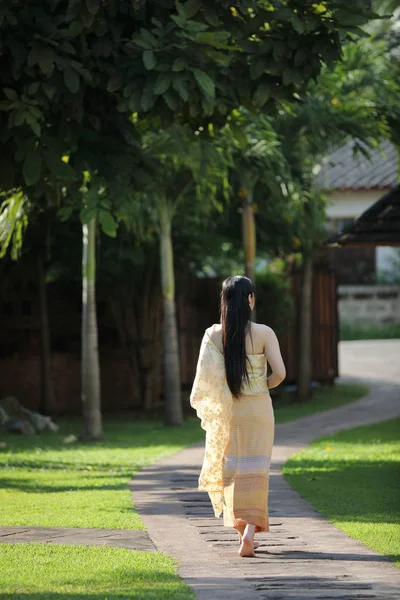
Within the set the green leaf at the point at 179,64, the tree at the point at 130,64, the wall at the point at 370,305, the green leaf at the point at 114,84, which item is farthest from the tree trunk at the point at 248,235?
the wall at the point at 370,305

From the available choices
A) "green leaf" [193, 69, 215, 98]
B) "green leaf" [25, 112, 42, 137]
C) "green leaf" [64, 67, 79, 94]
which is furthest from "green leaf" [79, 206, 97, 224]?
"green leaf" [193, 69, 215, 98]

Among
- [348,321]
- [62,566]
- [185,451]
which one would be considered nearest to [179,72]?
[62,566]

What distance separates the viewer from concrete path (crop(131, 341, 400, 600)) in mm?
6281

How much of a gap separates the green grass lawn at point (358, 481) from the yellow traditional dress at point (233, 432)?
0.88 m

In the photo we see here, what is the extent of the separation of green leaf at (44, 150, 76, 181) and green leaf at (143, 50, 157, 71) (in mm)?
1128

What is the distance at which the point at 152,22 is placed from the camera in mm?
9844

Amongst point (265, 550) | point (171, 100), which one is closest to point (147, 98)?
point (171, 100)

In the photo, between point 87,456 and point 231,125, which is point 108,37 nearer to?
point 231,125

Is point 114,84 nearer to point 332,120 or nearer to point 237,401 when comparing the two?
point 237,401

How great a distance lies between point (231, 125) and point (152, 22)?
212cm

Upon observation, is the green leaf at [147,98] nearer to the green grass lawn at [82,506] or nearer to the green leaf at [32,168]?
the green leaf at [32,168]

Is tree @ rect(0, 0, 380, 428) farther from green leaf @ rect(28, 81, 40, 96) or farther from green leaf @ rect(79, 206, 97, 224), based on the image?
green leaf @ rect(79, 206, 97, 224)

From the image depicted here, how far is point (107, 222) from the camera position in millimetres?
10602

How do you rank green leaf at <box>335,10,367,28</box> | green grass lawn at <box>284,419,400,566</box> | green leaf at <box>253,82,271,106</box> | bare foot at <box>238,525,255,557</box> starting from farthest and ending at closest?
green leaf at <box>253,82,271,106</box>, green leaf at <box>335,10,367,28</box>, green grass lawn at <box>284,419,400,566</box>, bare foot at <box>238,525,255,557</box>
